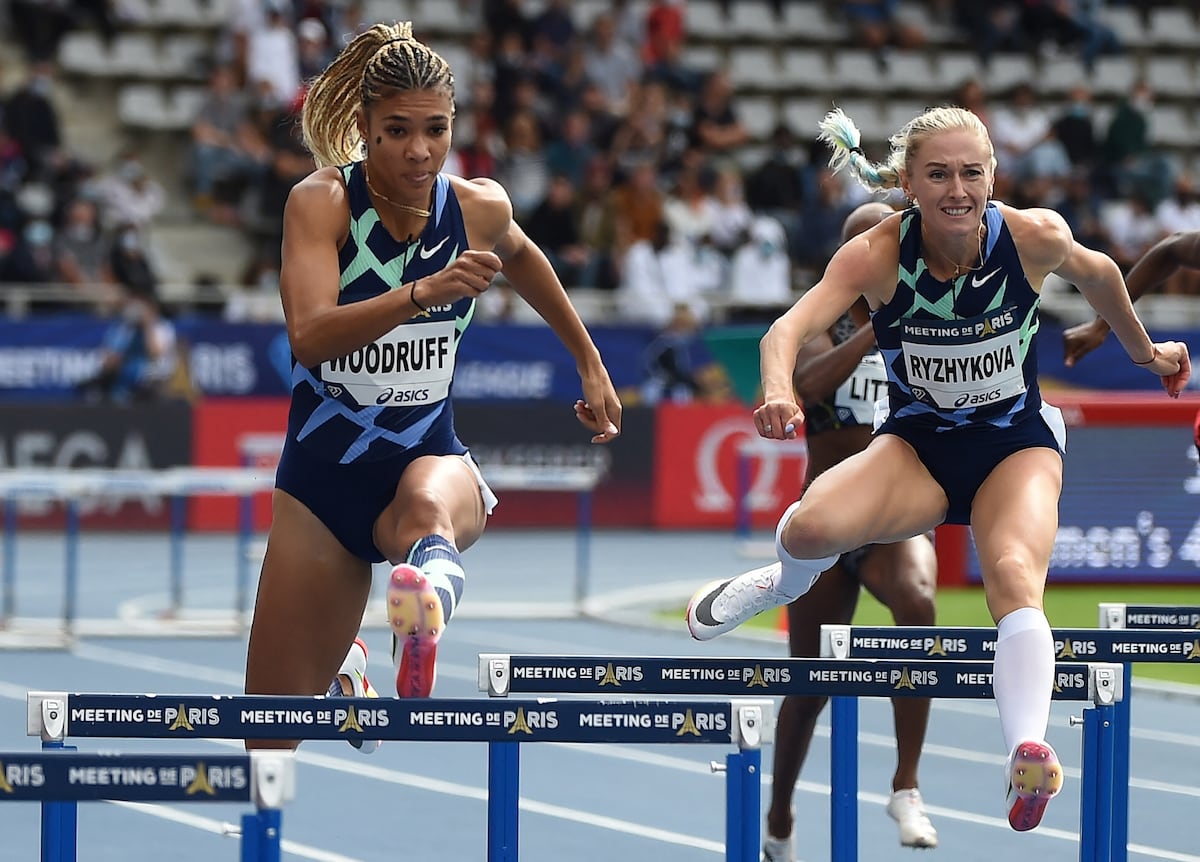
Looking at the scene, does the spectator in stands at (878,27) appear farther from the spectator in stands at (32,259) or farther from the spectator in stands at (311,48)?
the spectator in stands at (32,259)

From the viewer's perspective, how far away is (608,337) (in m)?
16.8

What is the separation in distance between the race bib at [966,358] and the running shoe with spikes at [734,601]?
2.12 ft

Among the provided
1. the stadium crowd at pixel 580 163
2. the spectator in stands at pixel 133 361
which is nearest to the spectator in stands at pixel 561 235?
the stadium crowd at pixel 580 163

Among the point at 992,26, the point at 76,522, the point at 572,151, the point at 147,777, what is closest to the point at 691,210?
the point at 572,151

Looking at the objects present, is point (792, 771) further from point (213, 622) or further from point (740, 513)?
point (740, 513)

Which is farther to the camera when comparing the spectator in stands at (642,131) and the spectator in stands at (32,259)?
the spectator in stands at (642,131)

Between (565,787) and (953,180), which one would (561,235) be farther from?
(953,180)

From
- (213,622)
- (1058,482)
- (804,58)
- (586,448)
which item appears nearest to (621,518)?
(586,448)

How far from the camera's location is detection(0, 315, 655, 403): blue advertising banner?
15688mm

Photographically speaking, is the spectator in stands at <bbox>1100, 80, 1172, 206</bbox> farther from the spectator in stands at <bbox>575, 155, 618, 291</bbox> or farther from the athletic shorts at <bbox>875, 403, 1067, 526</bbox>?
the athletic shorts at <bbox>875, 403, 1067, 526</bbox>

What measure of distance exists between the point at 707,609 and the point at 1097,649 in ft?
3.40

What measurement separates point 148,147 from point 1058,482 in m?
15.4

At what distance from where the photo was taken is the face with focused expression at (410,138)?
4.41 m

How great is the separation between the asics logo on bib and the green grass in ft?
21.5
